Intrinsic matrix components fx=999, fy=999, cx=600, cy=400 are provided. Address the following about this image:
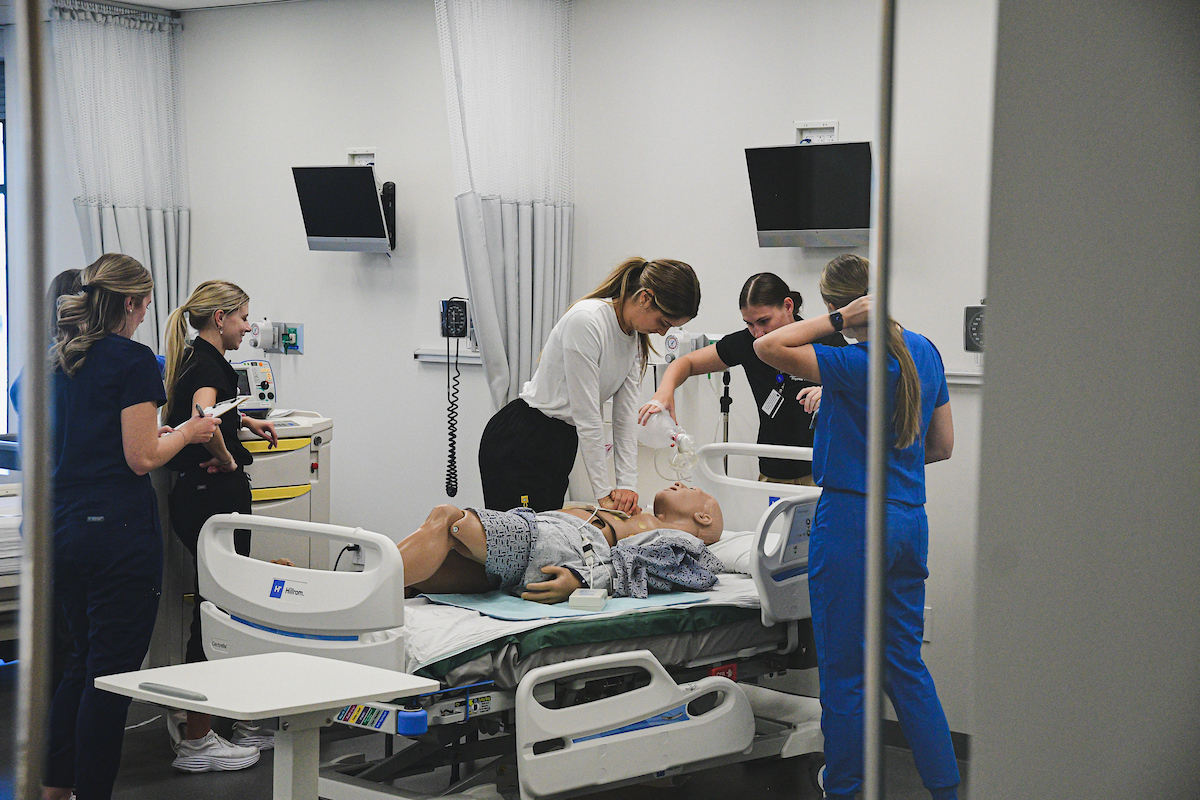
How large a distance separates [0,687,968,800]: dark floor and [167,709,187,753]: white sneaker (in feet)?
0.25

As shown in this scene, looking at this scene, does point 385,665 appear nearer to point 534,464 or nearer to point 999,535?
point 534,464

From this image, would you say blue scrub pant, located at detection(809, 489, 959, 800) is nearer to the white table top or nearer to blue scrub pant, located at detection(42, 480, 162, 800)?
the white table top

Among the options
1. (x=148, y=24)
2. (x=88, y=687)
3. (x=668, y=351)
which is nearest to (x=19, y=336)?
(x=88, y=687)

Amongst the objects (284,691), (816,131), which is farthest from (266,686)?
(816,131)

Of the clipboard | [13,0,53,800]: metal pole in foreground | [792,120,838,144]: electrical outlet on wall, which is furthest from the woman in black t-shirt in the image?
[13,0,53,800]: metal pole in foreground

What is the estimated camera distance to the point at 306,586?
7.87 ft

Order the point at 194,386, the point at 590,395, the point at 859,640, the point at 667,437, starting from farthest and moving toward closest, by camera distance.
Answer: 1. the point at 667,437
2. the point at 590,395
3. the point at 194,386
4. the point at 859,640

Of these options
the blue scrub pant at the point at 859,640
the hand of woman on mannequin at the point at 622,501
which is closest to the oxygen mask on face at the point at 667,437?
the hand of woman on mannequin at the point at 622,501

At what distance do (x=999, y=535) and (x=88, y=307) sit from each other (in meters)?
2.10

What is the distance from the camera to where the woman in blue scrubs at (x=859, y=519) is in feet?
3.57

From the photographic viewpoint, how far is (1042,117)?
104 centimetres

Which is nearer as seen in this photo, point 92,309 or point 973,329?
point 973,329

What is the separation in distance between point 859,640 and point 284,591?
4.68 feet

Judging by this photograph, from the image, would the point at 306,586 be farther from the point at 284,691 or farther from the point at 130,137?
the point at 130,137
